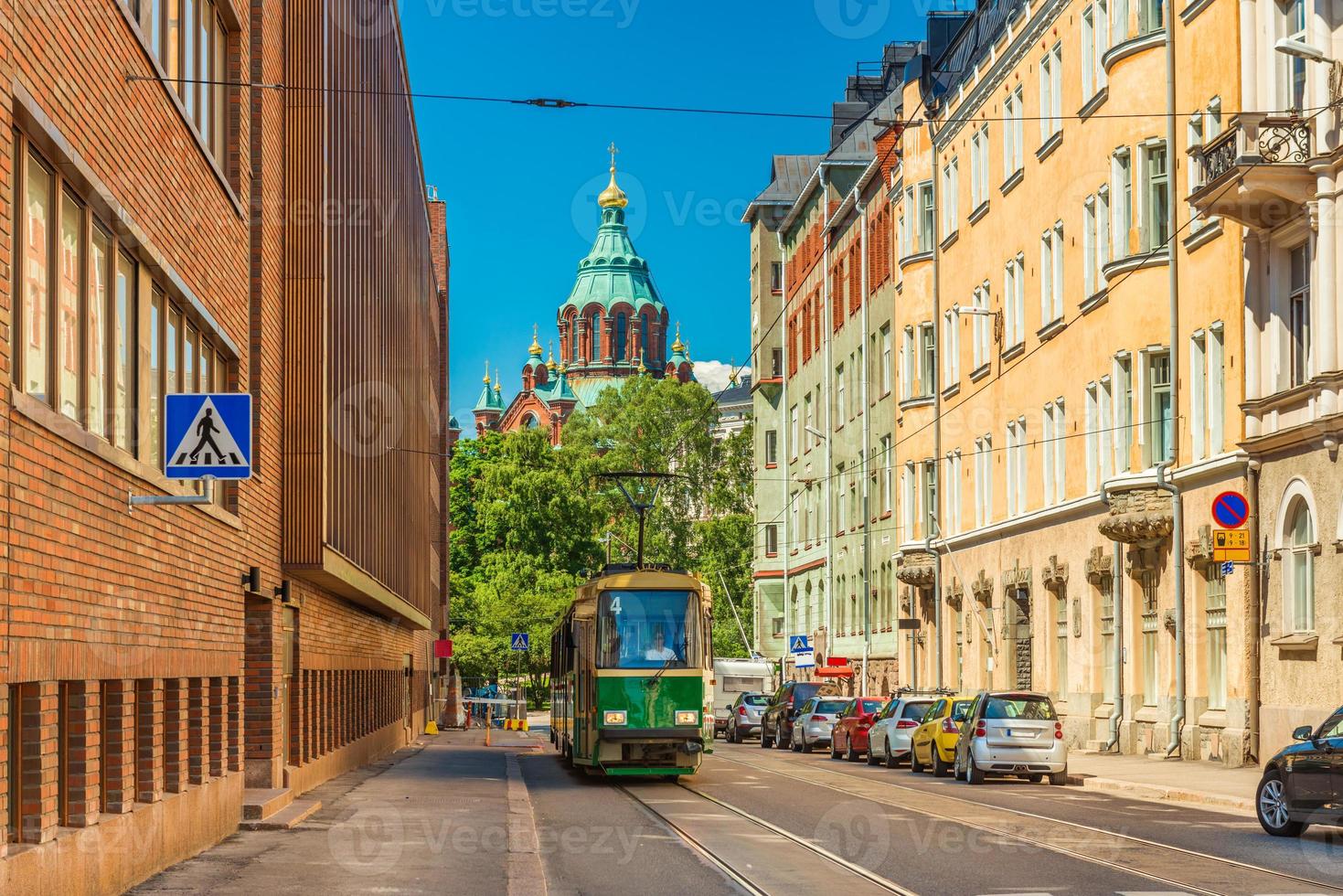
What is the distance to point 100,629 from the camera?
492 inches

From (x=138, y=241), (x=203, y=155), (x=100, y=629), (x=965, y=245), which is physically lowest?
(x=100, y=629)

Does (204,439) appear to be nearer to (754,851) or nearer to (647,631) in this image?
(754,851)

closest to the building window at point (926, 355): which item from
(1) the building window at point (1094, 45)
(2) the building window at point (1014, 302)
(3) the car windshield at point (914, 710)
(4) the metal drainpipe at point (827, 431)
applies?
(2) the building window at point (1014, 302)

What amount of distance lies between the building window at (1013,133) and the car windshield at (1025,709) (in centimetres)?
1873

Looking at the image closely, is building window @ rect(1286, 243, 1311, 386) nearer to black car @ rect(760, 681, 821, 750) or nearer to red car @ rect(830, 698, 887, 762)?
red car @ rect(830, 698, 887, 762)

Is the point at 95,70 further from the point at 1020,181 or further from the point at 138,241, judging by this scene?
the point at 1020,181

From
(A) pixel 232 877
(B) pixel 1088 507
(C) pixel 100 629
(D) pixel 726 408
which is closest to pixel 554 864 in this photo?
(A) pixel 232 877

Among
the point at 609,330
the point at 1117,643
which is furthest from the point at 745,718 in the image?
the point at 609,330

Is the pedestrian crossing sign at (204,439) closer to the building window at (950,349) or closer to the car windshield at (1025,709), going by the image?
the car windshield at (1025,709)

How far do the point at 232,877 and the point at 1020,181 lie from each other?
34103 mm

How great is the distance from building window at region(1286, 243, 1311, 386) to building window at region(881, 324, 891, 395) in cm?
3012

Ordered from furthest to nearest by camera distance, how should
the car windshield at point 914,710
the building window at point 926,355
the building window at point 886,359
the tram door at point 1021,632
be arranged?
the building window at point 886,359 → the building window at point 926,355 → the tram door at point 1021,632 → the car windshield at point 914,710

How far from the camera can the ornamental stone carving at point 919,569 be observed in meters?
53.4

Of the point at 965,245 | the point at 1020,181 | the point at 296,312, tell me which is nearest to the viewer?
the point at 296,312
